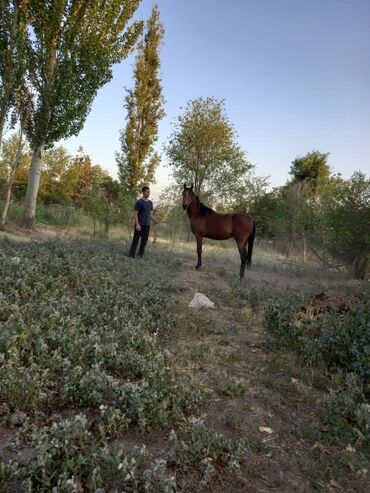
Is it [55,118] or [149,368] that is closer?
[149,368]

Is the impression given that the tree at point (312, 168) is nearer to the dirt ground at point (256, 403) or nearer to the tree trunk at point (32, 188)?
the tree trunk at point (32, 188)

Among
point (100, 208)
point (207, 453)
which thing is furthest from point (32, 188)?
point (207, 453)

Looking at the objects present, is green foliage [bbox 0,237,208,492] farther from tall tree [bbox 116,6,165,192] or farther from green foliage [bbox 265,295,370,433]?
tall tree [bbox 116,6,165,192]

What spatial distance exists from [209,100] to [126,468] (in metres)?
27.6

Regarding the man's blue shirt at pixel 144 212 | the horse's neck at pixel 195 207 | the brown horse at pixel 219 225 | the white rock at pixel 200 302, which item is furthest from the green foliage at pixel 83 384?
the horse's neck at pixel 195 207

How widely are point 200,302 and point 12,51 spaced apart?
46.6ft

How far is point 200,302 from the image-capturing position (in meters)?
7.76

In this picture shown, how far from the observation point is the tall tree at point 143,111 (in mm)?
25156

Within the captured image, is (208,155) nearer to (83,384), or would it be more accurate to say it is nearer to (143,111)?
(143,111)

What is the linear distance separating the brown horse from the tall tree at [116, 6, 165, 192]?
14.2 meters

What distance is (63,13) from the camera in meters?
15.8

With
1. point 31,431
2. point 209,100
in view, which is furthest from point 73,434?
point 209,100

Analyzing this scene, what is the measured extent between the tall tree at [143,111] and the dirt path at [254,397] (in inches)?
797

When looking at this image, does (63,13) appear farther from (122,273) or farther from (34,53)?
(122,273)
